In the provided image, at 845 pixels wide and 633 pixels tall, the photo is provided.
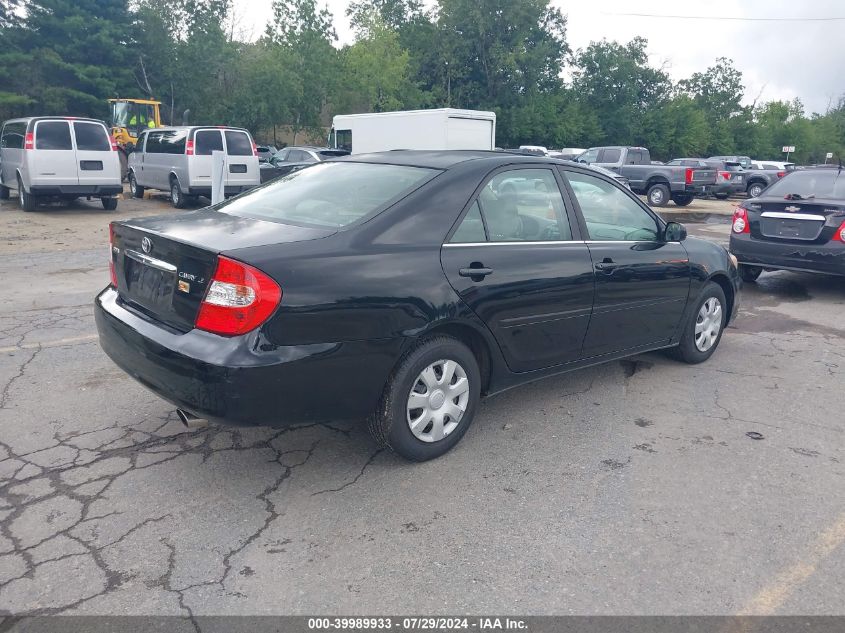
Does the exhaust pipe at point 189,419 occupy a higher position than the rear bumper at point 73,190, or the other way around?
the rear bumper at point 73,190

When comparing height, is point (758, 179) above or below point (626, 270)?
below

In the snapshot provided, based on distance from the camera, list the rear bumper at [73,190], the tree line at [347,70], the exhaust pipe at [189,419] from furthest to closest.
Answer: the tree line at [347,70], the rear bumper at [73,190], the exhaust pipe at [189,419]

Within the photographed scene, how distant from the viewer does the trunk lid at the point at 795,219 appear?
7961 mm

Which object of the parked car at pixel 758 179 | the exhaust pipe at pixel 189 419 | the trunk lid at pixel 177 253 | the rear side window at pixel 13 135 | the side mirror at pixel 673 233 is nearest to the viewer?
the trunk lid at pixel 177 253

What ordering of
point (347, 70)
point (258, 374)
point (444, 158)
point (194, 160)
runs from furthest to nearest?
point (347, 70)
point (194, 160)
point (444, 158)
point (258, 374)

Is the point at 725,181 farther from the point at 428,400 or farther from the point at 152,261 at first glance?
the point at 152,261

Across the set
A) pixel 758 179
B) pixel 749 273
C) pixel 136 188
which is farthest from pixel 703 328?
pixel 758 179

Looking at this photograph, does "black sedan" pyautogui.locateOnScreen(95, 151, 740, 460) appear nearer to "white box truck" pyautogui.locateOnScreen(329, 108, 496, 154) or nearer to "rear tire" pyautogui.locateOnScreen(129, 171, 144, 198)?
"rear tire" pyautogui.locateOnScreen(129, 171, 144, 198)

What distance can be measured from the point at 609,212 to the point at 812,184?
5092mm

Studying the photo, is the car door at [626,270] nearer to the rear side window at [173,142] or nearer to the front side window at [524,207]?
the front side window at [524,207]

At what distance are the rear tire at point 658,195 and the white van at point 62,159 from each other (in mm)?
15603

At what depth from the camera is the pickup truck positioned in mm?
21797

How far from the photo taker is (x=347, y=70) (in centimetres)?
4259

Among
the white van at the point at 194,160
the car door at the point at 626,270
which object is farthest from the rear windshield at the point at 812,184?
the white van at the point at 194,160
